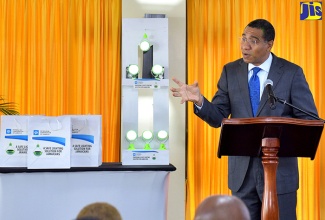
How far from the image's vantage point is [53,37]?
5234 millimetres

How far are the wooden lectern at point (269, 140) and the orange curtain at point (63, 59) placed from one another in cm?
267

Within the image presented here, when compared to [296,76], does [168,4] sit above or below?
above

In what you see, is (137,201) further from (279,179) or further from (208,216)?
(208,216)

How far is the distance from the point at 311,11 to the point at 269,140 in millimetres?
3123

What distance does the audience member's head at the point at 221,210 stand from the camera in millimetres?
1380

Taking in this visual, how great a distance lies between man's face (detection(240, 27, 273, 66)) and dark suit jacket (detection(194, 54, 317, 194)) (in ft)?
0.20

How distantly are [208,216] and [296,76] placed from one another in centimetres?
191

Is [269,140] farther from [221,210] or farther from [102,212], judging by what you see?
[102,212]

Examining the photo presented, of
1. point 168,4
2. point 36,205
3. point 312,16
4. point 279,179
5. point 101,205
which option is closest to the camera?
point 101,205

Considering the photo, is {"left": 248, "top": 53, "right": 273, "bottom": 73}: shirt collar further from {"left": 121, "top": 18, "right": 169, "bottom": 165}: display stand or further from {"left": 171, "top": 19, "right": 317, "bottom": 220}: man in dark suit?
{"left": 121, "top": 18, "right": 169, "bottom": 165}: display stand

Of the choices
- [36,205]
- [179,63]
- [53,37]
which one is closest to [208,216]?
[36,205]

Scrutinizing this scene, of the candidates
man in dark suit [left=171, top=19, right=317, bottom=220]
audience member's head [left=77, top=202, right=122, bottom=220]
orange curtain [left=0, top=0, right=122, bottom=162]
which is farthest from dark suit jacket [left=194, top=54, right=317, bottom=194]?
orange curtain [left=0, top=0, right=122, bottom=162]

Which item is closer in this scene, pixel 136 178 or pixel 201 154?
pixel 136 178

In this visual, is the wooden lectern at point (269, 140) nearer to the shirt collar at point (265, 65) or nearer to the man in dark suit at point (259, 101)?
the man in dark suit at point (259, 101)
